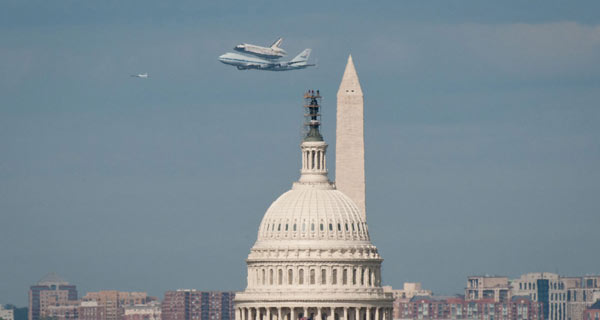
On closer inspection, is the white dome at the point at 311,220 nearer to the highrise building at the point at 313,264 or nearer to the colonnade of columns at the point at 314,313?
the highrise building at the point at 313,264

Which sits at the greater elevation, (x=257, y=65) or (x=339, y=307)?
(x=257, y=65)

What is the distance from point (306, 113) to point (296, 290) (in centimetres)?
1384

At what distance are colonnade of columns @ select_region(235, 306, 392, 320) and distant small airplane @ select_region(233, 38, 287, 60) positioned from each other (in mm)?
21974

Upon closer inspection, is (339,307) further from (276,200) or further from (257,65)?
(257,65)

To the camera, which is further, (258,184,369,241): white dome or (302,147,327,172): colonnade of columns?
(302,147,327,172): colonnade of columns

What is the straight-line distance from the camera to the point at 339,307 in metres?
182

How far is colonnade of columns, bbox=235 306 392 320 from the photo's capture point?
598 feet

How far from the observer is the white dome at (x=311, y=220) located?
18350cm

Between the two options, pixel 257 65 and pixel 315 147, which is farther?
pixel 257 65

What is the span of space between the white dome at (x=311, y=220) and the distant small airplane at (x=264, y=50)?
54.3ft

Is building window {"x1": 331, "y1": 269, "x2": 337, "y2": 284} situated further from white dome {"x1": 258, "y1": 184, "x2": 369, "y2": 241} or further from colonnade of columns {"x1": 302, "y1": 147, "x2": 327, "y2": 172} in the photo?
colonnade of columns {"x1": 302, "y1": 147, "x2": 327, "y2": 172}

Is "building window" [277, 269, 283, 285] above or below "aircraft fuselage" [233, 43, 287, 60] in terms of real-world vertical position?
below

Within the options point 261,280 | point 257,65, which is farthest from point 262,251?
point 257,65

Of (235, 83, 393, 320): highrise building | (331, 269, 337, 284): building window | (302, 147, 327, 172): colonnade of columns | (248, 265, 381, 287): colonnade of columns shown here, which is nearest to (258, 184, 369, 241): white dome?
(235, 83, 393, 320): highrise building
